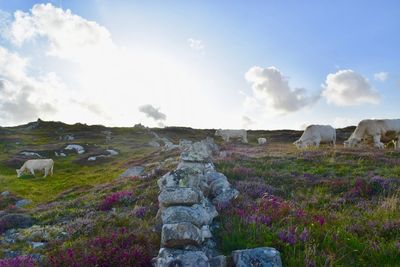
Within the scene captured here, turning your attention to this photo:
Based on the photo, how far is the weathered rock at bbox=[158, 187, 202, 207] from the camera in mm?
8562

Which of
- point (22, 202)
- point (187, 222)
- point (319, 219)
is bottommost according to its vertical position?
point (22, 202)

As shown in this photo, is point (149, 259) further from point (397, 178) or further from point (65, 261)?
point (397, 178)

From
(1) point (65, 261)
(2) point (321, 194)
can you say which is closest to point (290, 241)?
(1) point (65, 261)

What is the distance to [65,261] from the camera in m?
6.89

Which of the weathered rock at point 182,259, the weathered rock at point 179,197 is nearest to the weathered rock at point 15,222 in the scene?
the weathered rock at point 179,197

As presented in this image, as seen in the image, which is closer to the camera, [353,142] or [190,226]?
[190,226]

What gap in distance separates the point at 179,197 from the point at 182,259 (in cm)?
241

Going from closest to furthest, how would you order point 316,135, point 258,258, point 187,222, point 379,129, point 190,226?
point 258,258 → point 190,226 → point 187,222 → point 379,129 → point 316,135

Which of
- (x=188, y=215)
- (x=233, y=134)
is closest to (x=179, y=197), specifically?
(x=188, y=215)

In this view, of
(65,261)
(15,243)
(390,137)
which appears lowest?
(15,243)

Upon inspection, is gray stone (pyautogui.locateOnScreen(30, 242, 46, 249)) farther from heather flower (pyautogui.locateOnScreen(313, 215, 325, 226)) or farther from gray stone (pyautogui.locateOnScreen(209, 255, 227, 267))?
heather flower (pyautogui.locateOnScreen(313, 215, 325, 226))

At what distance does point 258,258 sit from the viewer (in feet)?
20.5

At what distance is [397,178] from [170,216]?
1066cm

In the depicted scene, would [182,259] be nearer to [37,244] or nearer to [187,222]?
[187,222]
